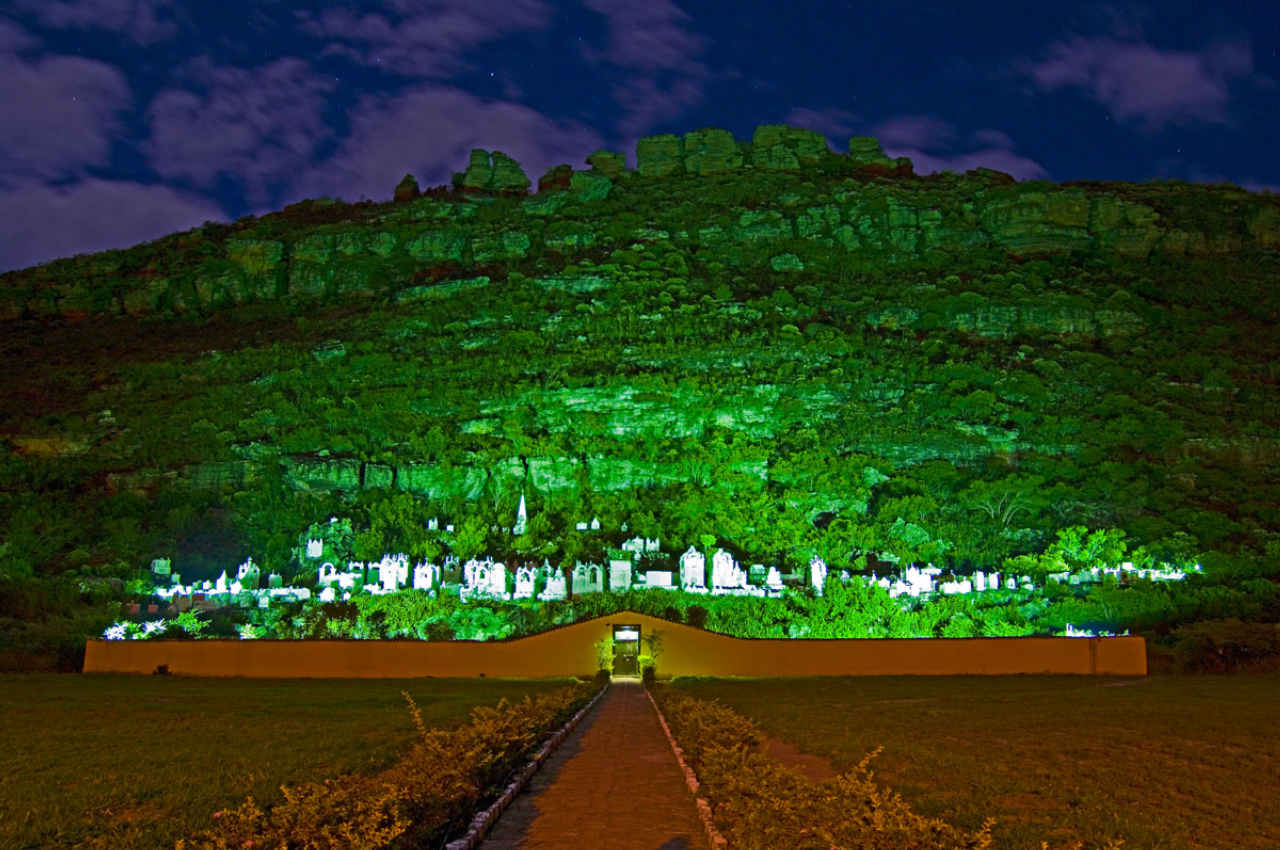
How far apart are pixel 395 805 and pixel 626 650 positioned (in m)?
35.6

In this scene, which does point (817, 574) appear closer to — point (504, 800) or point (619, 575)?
point (619, 575)

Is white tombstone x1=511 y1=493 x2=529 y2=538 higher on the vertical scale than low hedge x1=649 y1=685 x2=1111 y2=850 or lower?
higher

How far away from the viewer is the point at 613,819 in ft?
47.1

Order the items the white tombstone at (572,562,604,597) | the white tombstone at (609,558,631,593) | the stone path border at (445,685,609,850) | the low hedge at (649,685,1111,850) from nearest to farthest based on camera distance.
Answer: the low hedge at (649,685,1111,850), the stone path border at (445,685,609,850), the white tombstone at (572,562,604,597), the white tombstone at (609,558,631,593)

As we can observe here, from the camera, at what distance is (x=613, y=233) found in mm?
125188

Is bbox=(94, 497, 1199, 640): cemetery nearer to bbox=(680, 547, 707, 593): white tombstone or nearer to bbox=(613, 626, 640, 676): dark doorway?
bbox=(680, 547, 707, 593): white tombstone

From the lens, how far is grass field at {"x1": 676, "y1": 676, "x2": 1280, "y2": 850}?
44.4 feet

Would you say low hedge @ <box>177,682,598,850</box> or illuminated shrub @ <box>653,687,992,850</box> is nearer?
illuminated shrub @ <box>653,687,992,850</box>

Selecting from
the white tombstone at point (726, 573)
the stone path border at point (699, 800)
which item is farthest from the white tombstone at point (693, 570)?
the stone path border at point (699, 800)

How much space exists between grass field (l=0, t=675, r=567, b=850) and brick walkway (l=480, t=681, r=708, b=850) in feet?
11.5

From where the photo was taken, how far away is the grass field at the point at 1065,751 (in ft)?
44.4

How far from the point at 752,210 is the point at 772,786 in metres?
120

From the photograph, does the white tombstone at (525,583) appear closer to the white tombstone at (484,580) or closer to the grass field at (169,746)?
the white tombstone at (484,580)

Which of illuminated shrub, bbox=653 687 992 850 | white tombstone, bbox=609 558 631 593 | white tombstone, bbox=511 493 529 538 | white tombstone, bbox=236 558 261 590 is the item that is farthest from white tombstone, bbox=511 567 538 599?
illuminated shrub, bbox=653 687 992 850
